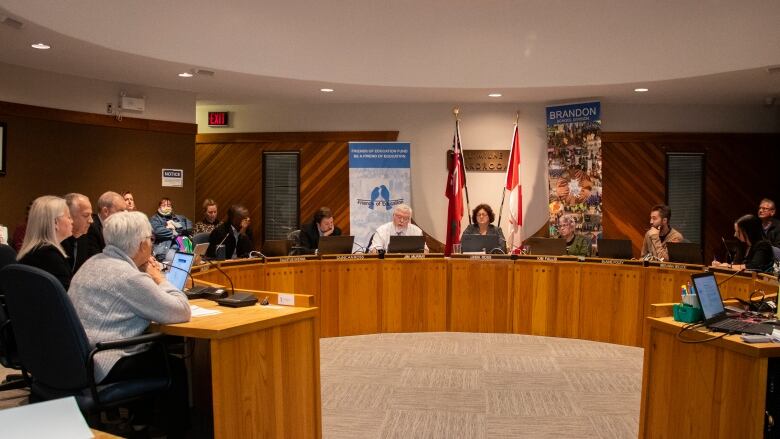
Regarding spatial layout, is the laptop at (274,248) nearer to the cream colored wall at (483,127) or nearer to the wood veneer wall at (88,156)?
the wood veneer wall at (88,156)

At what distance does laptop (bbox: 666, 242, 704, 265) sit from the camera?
6.58 metres

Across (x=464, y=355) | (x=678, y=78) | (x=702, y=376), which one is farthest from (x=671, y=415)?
(x=678, y=78)

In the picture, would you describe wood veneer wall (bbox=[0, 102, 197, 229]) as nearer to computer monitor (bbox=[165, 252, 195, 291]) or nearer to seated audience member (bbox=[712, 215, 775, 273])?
computer monitor (bbox=[165, 252, 195, 291])

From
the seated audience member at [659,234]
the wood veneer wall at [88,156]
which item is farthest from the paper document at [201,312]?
the seated audience member at [659,234]

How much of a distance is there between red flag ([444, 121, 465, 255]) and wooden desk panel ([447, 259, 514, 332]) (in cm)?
185

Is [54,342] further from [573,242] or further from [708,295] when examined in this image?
[573,242]

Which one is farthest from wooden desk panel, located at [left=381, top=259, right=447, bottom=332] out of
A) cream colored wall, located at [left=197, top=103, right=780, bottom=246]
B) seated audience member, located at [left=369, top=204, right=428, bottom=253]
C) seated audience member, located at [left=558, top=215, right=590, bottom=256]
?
cream colored wall, located at [left=197, top=103, right=780, bottom=246]

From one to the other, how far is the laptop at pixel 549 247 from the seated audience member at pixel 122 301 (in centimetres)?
465

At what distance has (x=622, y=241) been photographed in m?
7.02

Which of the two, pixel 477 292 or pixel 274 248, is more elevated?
pixel 274 248

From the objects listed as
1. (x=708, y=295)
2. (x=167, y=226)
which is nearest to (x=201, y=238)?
(x=167, y=226)

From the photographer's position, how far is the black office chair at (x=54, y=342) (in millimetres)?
2953

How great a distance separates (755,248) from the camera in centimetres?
622

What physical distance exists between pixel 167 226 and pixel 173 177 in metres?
0.94
